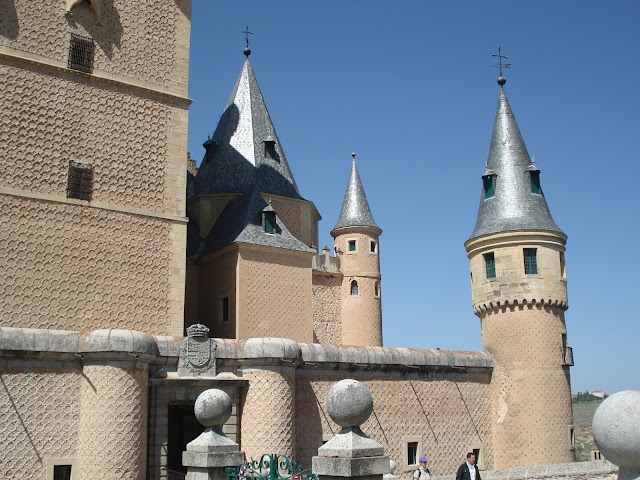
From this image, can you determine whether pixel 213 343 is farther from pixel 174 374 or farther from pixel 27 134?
pixel 27 134

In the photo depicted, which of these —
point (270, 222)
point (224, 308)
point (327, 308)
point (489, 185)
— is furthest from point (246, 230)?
point (327, 308)

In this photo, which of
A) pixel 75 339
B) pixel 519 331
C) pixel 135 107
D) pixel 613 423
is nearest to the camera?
pixel 613 423

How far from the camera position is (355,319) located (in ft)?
95.3

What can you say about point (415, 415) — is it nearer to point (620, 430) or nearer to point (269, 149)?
point (269, 149)

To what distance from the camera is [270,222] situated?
71.0ft

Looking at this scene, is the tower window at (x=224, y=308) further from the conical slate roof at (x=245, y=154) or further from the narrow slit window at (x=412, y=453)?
the narrow slit window at (x=412, y=453)

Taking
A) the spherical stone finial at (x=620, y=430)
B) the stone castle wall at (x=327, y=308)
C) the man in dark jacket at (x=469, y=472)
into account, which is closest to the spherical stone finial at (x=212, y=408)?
the man in dark jacket at (x=469, y=472)

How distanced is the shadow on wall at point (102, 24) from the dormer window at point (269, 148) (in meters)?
8.56

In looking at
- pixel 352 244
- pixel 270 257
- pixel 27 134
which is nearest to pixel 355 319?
pixel 352 244

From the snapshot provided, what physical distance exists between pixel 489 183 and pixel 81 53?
1179 centimetres

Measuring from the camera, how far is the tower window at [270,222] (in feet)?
70.6

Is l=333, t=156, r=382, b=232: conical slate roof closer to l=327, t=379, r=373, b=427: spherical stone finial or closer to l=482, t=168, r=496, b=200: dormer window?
l=482, t=168, r=496, b=200: dormer window

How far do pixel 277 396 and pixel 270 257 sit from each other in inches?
280

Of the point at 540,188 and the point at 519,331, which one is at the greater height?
the point at 540,188
